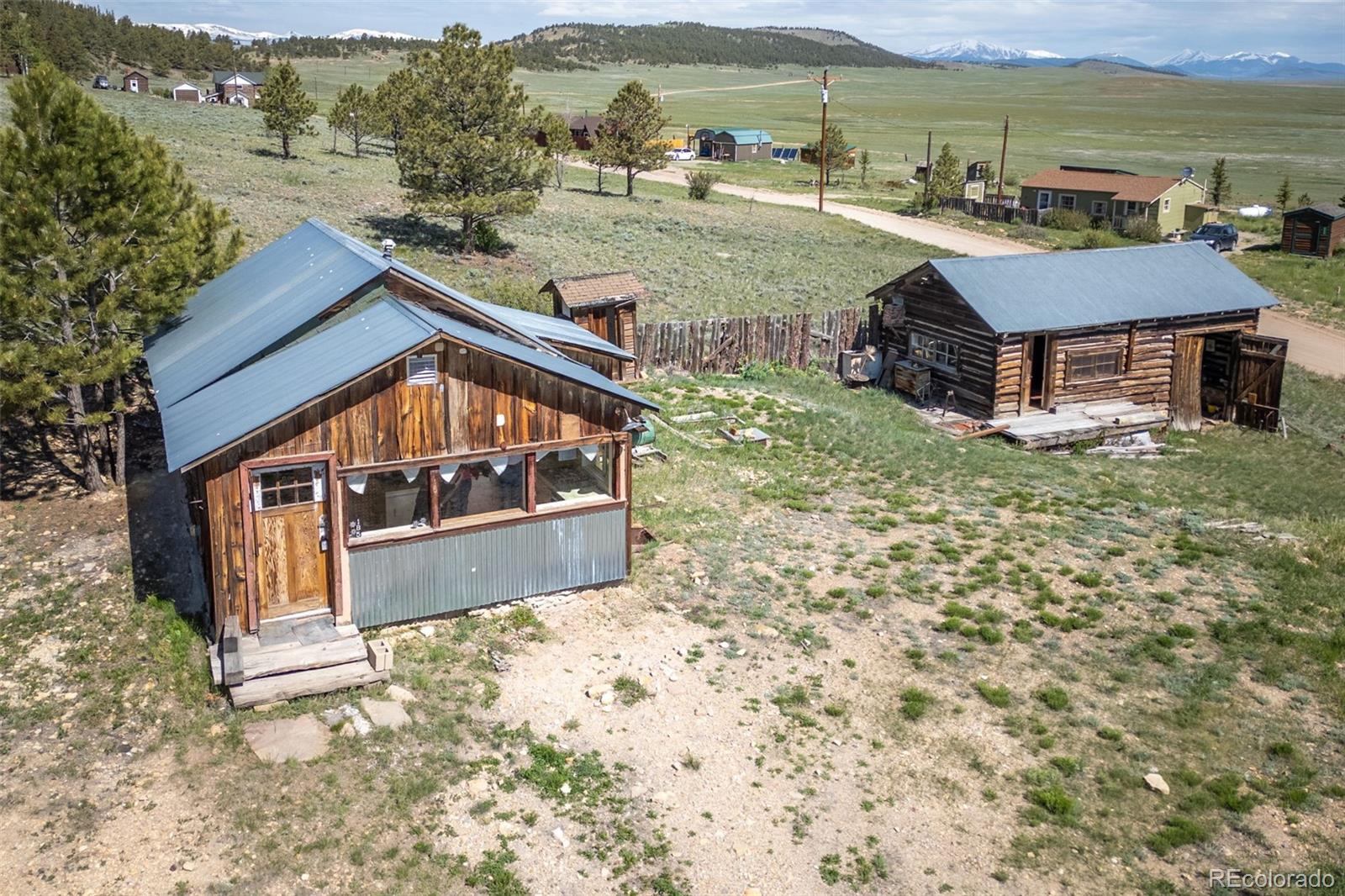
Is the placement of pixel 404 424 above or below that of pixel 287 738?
above

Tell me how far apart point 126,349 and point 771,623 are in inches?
437

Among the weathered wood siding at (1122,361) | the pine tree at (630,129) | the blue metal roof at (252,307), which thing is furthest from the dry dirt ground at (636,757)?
the pine tree at (630,129)

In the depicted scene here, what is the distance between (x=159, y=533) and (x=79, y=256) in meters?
4.57

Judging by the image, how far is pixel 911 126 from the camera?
15525cm

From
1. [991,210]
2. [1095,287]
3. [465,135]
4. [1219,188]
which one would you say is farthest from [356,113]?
[1219,188]

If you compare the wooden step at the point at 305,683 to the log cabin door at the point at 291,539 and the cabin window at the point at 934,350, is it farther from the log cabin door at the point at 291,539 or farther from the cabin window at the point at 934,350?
the cabin window at the point at 934,350

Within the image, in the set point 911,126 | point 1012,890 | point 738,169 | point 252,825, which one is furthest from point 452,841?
point 911,126

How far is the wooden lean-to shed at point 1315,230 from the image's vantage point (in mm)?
48812

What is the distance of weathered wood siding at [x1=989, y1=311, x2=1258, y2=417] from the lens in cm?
2577

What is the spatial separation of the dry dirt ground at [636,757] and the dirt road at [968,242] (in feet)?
76.8

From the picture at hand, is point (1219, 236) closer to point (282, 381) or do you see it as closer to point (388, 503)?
point (388, 503)

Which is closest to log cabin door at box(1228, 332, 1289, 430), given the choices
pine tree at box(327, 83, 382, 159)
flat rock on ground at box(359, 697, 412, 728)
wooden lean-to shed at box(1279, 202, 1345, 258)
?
flat rock on ground at box(359, 697, 412, 728)

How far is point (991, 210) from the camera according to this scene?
2461 inches

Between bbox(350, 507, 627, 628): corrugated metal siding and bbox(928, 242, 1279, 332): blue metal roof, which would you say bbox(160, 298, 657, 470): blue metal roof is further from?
bbox(928, 242, 1279, 332): blue metal roof
